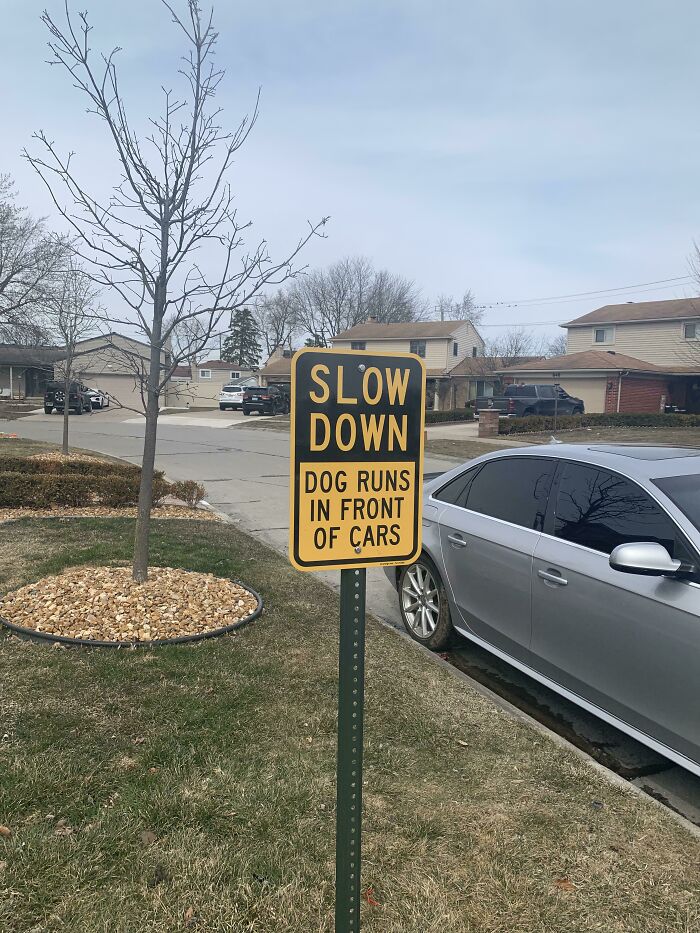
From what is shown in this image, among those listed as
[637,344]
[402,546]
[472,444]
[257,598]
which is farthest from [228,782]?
[637,344]

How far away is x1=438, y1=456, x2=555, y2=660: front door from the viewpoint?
403 centimetres

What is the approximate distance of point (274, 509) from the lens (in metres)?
10.8

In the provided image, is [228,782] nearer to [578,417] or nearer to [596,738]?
[596,738]

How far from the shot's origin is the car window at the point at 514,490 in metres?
4.17

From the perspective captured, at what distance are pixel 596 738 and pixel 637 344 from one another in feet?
122

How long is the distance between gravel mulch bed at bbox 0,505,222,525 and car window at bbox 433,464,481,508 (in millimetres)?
4524

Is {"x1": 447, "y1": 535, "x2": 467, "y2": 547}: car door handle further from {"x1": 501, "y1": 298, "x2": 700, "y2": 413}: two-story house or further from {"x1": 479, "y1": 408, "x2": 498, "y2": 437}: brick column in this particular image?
{"x1": 501, "y1": 298, "x2": 700, "y2": 413}: two-story house

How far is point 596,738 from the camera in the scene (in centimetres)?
386

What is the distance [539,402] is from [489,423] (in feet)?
22.7

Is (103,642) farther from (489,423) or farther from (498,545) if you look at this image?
(489,423)

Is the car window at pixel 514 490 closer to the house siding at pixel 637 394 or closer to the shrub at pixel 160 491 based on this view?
the shrub at pixel 160 491

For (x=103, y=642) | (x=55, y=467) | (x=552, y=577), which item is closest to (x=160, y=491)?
(x=55, y=467)

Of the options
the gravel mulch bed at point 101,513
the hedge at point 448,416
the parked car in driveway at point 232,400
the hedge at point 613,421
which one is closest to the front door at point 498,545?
the gravel mulch bed at point 101,513

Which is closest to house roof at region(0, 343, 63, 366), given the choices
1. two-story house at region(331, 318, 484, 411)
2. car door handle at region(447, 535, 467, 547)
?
two-story house at region(331, 318, 484, 411)
